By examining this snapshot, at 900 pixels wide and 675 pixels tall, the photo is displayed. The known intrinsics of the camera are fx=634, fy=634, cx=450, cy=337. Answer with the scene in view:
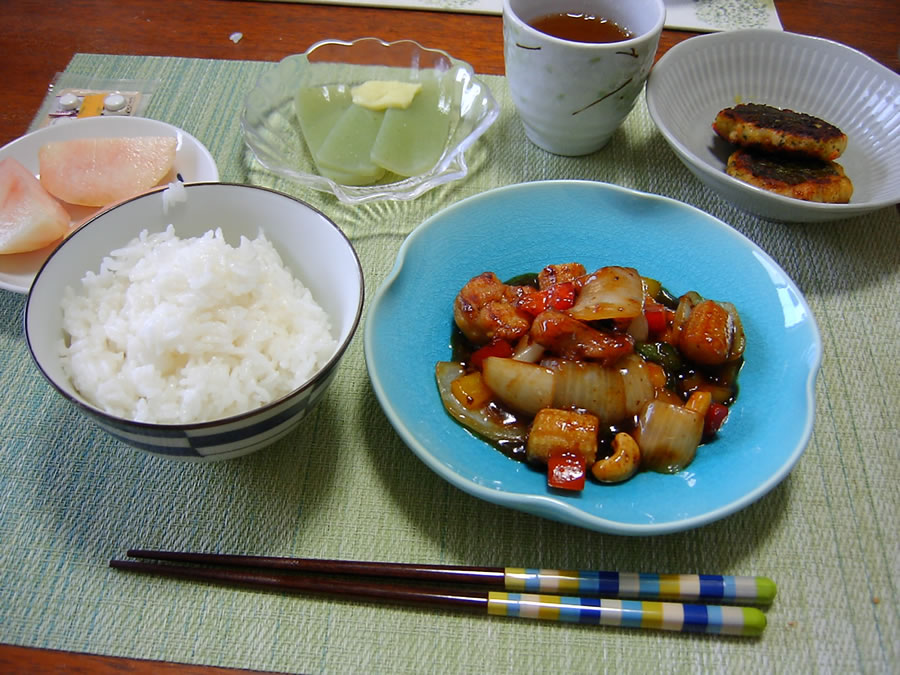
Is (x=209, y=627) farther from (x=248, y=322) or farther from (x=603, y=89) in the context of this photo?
(x=603, y=89)

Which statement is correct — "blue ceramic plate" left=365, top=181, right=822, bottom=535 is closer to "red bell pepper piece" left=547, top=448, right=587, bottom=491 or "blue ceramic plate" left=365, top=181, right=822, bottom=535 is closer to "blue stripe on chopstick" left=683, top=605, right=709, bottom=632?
"red bell pepper piece" left=547, top=448, right=587, bottom=491

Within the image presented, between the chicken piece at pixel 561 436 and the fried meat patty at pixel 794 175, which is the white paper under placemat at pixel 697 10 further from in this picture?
the chicken piece at pixel 561 436

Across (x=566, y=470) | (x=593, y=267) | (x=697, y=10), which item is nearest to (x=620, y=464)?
(x=566, y=470)

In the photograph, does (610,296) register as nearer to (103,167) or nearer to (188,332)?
(188,332)

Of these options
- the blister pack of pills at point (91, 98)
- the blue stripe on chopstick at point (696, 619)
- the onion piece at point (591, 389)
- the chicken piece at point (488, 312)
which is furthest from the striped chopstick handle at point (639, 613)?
the blister pack of pills at point (91, 98)

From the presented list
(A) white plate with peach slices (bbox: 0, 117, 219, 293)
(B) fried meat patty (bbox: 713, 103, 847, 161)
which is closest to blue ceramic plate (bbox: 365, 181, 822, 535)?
(B) fried meat patty (bbox: 713, 103, 847, 161)
